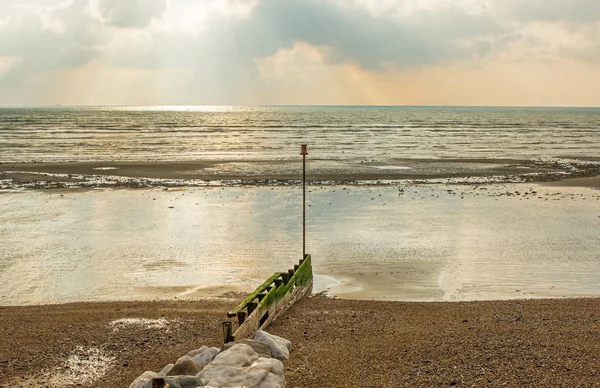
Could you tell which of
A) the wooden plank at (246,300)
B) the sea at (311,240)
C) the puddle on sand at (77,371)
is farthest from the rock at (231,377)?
the sea at (311,240)

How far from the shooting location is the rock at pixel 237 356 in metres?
10.6

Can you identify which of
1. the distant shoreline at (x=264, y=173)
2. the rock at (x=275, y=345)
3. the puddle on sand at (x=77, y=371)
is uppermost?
the distant shoreline at (x=264, y=173)

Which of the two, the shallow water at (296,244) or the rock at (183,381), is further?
the shallow water at (296,244)

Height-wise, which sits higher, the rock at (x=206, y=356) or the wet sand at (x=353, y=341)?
the rock at (x=206, y=356)

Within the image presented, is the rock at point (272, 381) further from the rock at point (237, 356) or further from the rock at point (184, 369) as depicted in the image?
the rock at point (184, 369)

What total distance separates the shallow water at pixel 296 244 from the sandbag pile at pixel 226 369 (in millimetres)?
5948

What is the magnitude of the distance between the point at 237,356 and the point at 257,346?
82 centimetres

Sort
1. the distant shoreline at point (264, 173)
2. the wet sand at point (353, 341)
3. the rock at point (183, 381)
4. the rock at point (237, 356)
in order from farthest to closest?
the distant shoreline at point (264, 173), the wet sand at point (353, 341), the rock at point (237, 356), the rock at point (183, 381)

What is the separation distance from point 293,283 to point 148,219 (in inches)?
534

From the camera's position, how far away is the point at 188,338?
44.8 ft

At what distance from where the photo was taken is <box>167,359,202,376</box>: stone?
10312 mm

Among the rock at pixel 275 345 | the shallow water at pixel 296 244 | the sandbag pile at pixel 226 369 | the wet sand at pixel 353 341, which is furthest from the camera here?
the shallow water at pixel 296 244

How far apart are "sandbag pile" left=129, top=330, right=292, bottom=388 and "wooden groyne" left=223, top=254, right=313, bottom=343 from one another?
65cm

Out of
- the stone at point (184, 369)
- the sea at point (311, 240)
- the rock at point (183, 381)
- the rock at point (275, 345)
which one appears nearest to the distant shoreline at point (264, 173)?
the sea at point (311, 240)
